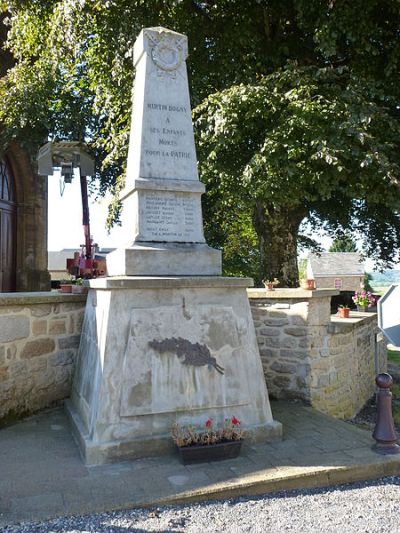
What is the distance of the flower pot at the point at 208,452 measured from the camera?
12.3ft

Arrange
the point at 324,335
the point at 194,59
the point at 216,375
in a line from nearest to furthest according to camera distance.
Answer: the point at 216,375, the point at 324,335, the point at 194,59

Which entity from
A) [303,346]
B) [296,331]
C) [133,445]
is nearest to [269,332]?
[296,331]

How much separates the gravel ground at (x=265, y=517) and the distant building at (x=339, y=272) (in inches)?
1492

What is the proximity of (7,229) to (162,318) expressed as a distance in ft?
33.2

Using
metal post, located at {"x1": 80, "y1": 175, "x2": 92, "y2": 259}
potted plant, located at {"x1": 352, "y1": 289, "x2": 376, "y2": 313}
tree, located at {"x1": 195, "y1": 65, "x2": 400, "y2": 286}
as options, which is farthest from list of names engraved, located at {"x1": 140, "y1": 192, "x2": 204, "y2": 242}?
potted plant, located at {"x1": 352, "y1": 289, "x2": 376, "y2": 313}

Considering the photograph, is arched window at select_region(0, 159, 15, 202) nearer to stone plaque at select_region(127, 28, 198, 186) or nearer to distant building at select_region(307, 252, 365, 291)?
stone plaque at select_region(127, 28, 198, 186)

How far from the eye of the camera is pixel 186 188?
4.69 metres

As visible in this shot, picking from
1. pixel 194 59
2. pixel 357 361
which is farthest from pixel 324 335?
pixel 194 59

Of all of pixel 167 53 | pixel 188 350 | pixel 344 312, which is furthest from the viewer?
pixel 344 312

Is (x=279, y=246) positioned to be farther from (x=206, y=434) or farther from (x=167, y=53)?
(x=206, y=434)

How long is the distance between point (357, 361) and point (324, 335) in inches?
73.1

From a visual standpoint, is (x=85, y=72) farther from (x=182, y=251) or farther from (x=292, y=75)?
(x=182, y=251)

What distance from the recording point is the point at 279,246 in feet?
34.5

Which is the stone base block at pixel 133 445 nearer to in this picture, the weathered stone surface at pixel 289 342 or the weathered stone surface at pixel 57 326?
the weathered stone surface at pixel 57 326
